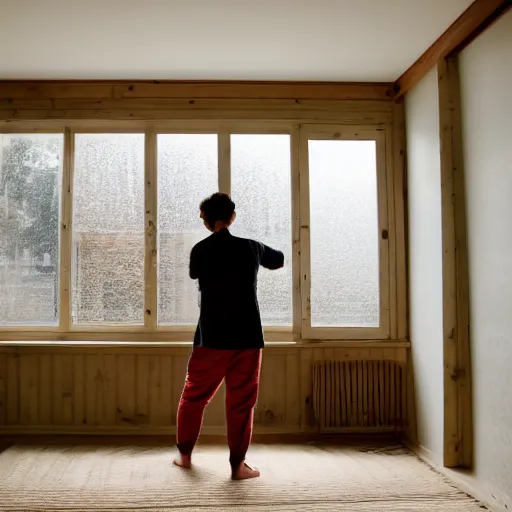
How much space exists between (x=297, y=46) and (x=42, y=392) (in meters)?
2.81

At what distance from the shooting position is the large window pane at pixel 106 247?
3.85 m

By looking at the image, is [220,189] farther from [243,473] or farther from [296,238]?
[243,473]

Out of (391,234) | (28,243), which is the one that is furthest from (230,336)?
(28,243)

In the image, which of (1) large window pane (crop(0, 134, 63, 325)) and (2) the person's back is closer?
(2) the person's back

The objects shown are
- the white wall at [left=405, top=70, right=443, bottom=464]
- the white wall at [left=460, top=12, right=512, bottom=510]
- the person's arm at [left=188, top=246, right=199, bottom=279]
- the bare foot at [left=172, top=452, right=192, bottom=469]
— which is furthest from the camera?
the white wall at [left=405, top=70, right=443, bottom=464]

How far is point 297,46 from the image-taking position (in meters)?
3.26

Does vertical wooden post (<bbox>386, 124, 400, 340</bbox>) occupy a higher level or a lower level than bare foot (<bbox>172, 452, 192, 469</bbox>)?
higher

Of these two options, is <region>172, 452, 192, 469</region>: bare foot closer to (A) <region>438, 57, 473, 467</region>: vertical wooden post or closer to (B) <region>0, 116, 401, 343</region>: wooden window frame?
(B) <region>0, 116, 401, 343</region>: wooden window frame

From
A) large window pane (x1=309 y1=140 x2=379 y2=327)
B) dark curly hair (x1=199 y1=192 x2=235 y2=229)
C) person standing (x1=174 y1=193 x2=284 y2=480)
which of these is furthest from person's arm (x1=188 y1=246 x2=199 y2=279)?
large window pane (x1=309 y1=140 x2=379 y2=327)

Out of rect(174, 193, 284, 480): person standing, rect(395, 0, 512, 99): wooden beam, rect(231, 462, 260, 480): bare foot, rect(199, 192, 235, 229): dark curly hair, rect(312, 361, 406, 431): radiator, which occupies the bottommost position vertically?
rect(231, 462, 260, 480): bare foot

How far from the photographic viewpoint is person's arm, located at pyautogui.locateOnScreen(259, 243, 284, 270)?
2992 mm

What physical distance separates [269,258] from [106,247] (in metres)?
1.41

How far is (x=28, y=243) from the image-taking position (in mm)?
3855

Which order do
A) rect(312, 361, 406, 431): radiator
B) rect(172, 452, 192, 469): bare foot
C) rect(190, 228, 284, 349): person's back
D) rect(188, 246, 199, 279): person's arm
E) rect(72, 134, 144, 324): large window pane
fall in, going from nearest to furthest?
rect(190, 228, 284, 349): person's back < rect(188, 246, 199, 279): person's arm < rect(172, 452, 192, 469): bare foot < rect(312, 361, 406, 431): radiator < rect(72, 134, 144, 324): large window pane
